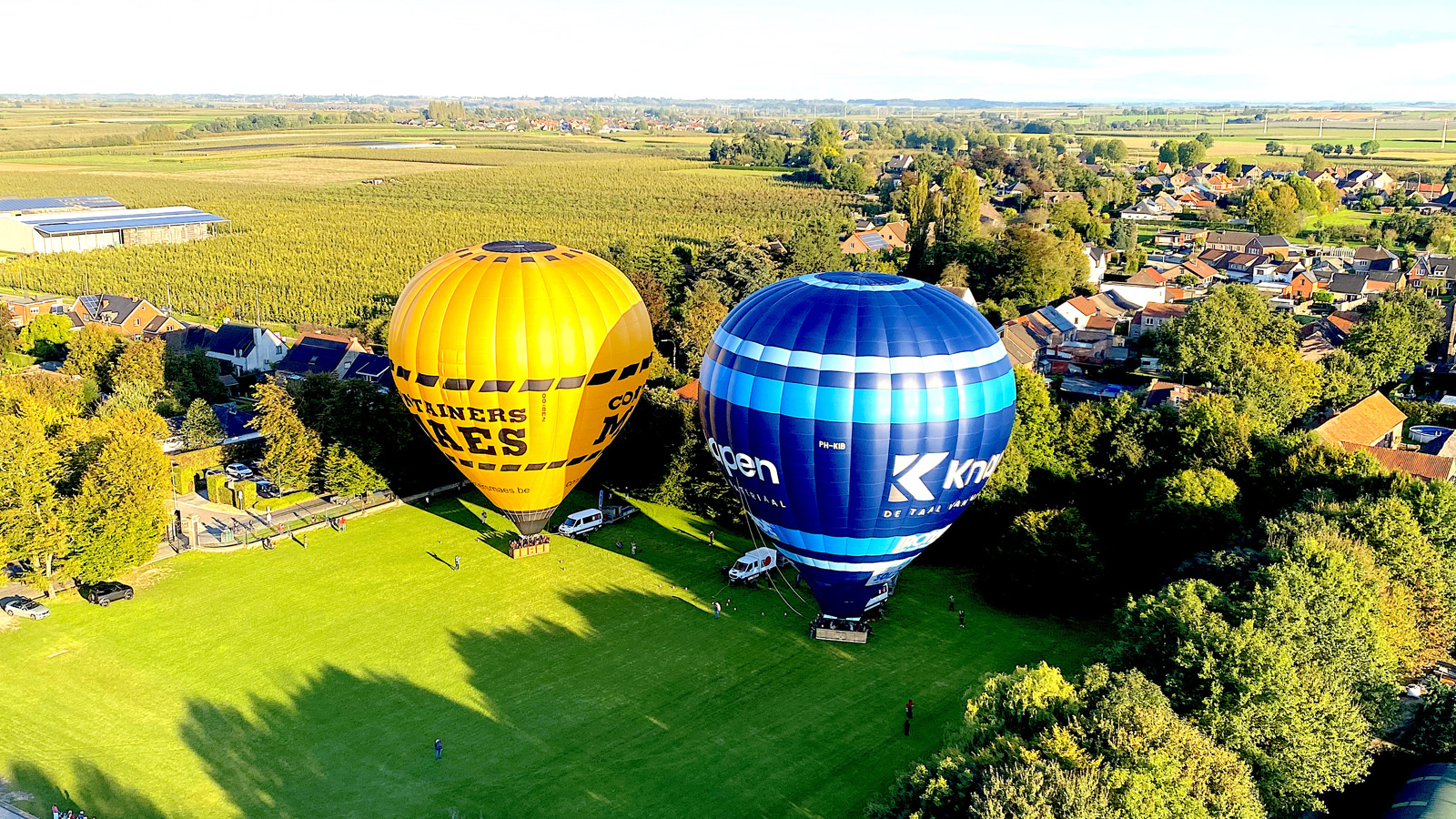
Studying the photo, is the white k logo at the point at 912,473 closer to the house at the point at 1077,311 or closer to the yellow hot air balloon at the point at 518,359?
the yellow hot air balloon at the point at 518,359

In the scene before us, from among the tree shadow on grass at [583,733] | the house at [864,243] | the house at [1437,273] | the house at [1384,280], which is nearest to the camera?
the tree shadow on grass at [583,733]

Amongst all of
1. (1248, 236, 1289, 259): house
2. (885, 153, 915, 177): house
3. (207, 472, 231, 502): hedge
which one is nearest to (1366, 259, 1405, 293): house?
(1248, 236, 1289, 259): house

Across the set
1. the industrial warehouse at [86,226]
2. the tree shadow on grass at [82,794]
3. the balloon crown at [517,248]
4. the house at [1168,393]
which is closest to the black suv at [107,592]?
the tree shadow on grass at [82,794]

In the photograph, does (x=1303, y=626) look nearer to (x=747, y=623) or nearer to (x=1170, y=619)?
(x=1170, y=619)

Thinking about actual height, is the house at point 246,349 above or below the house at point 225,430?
above

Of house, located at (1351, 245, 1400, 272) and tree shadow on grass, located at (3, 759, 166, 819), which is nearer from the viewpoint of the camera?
tree shadow on grass, located at (3, 759, 166, 819)

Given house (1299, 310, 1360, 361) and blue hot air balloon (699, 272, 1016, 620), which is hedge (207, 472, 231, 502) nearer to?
blue hot air balloon (699, 272, 1016, 620)

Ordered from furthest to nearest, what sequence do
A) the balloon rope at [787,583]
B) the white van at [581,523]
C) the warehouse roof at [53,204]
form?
the warehouse roof at [53,204] < the white van at [581,523] < the balloon rope at [787,583]

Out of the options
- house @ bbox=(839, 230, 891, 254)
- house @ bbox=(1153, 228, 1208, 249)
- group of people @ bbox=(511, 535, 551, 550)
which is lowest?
group of people @ bbox=(511, 535, 551, 550)
